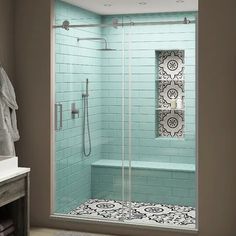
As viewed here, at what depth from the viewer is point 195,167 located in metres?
4.55

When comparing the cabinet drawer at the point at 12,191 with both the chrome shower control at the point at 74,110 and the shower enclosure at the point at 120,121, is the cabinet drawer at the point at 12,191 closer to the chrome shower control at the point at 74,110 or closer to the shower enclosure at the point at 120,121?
the shower enclosure at the point at 120,121

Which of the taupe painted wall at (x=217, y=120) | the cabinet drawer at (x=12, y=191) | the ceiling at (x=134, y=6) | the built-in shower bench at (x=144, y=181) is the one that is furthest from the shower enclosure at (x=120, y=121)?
the cabinet drawer at (x=12, y=191)

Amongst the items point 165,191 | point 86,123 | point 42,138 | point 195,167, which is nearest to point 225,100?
point 195,167

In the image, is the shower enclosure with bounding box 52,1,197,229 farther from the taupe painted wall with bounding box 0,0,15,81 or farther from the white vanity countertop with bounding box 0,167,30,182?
the white vanity countertop with bounding box 0,167,30,182

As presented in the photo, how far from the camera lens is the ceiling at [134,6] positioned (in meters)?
4.98

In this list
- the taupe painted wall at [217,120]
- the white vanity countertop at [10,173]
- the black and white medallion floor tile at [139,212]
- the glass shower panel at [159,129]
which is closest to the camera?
the white vanity countertop at [10,173]

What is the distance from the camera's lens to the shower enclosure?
16.0ft

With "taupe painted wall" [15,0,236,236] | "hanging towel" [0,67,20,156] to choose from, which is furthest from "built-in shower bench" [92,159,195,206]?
"hanging towel" [0,67,20,156]

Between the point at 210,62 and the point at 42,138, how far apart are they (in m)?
1.95

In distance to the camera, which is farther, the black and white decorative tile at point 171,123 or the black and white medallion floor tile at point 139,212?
the black and white decorative tile at point 171,123

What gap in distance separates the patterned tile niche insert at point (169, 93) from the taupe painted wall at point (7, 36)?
5.42ft

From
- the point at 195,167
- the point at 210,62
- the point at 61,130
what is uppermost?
the point at 210,62

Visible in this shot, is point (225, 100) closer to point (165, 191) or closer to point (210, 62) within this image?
point (210, 62)

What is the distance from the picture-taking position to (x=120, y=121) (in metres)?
4.93
